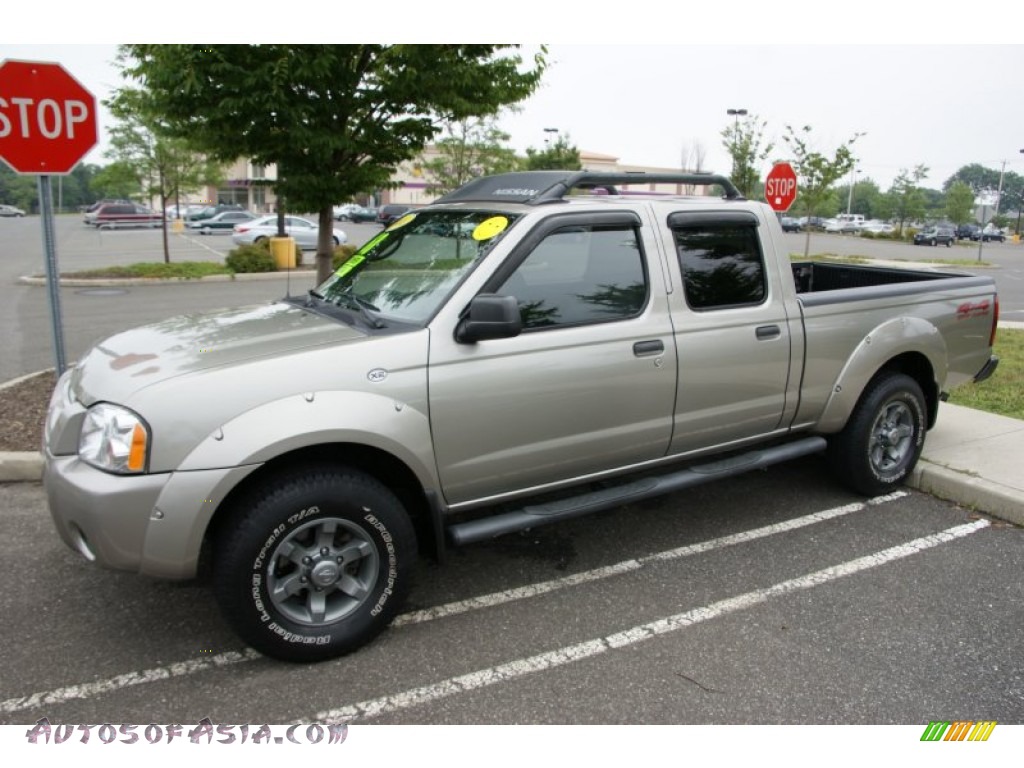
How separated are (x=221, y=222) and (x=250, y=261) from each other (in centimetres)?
2925

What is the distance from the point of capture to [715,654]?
11.1ft

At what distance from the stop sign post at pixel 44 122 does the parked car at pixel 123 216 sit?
145 feet

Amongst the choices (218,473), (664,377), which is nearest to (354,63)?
(664,377)

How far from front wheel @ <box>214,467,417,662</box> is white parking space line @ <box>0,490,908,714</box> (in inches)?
11.0

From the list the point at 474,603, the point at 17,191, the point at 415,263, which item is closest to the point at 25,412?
the point at 415,263

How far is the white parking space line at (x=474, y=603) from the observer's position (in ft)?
10.0

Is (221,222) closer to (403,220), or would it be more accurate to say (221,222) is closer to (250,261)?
(250,261)

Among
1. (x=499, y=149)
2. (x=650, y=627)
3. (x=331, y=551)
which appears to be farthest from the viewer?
(x=499, y=149)

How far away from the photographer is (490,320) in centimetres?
330

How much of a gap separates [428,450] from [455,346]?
1.53 feet

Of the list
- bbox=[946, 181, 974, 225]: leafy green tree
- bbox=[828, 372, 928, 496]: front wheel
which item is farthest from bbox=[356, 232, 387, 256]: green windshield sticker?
bbox=[946, 181, 974, 225]: leafy green tree

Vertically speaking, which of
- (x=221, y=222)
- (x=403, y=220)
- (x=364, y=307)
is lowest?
(x=364, y=307)

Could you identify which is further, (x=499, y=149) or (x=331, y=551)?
(x=499, y=149)

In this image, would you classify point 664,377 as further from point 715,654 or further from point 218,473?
point 218,473
